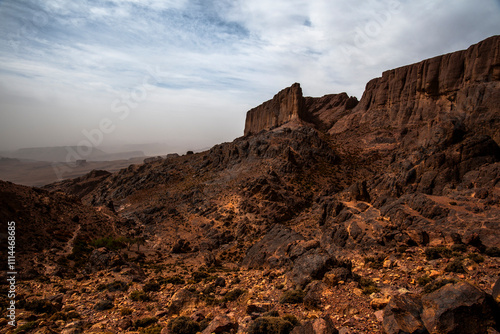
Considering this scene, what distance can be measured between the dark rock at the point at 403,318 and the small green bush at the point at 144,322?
35.3ft

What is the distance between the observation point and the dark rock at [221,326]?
1070cm

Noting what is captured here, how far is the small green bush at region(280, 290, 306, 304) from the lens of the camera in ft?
43.4

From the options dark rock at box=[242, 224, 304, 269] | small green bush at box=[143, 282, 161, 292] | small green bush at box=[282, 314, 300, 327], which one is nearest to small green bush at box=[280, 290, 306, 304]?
small green bush at box=[282, 314, 300, 327]

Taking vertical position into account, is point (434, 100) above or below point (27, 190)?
above

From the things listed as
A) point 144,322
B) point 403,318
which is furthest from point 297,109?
point 403,318

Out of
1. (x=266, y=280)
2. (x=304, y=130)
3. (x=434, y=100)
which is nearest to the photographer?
(x=266, y=280)

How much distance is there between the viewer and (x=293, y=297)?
43.8 feet

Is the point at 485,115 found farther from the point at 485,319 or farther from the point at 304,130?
the point at 485,319

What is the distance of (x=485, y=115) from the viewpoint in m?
45.7

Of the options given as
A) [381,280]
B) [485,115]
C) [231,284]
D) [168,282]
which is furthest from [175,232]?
[485,115]

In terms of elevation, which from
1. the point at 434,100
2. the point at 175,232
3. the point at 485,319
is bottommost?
the point at 175,232

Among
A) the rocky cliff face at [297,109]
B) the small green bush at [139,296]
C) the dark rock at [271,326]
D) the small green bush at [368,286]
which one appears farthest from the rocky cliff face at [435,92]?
the small green bush at [139,296]

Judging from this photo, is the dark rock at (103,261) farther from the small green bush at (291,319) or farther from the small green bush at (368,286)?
the small green bush at (368,286)

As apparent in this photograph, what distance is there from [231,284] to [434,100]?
259 ft
